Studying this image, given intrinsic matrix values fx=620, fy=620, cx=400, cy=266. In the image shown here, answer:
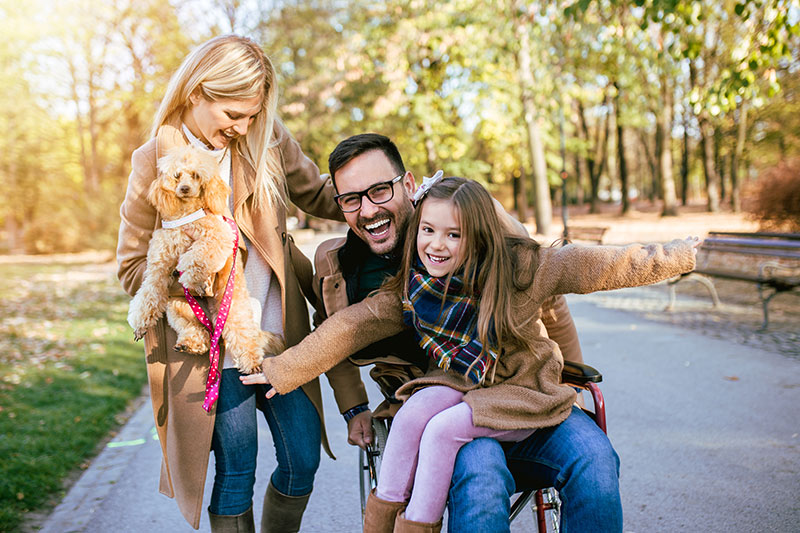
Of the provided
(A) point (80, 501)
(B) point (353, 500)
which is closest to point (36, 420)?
(A) point (80, 501)

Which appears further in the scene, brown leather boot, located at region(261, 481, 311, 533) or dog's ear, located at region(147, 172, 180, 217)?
brown leather boot, located at region(261, 481, 311, 533)

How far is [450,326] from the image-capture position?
2.27m

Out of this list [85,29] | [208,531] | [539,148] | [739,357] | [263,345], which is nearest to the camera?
[263,345]

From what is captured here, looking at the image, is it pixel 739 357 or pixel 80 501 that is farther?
pixel 739 357

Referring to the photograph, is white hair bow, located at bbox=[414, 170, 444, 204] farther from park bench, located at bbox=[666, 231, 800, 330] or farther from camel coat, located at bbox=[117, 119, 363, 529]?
park bench, located at bbox=[666, 231, 800, 330]

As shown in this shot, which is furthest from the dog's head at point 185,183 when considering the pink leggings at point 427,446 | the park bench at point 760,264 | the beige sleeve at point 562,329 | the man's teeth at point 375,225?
the park bench at point 760,264

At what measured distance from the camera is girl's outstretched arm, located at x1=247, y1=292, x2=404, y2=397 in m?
2.31

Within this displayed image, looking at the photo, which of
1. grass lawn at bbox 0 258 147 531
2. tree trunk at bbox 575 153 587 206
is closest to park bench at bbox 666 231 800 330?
grass lawn at bbox 0 258 147 531

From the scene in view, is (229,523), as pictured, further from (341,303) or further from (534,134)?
(534,134)

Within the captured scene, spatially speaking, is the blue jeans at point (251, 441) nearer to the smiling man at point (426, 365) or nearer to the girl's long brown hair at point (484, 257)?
the smiling man at point (426, 365)

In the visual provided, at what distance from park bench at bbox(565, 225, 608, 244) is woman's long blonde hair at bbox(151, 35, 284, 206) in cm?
954

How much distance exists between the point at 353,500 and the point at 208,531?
0.84m

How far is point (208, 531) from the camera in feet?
11.4

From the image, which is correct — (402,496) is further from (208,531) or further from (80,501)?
(80,501)
